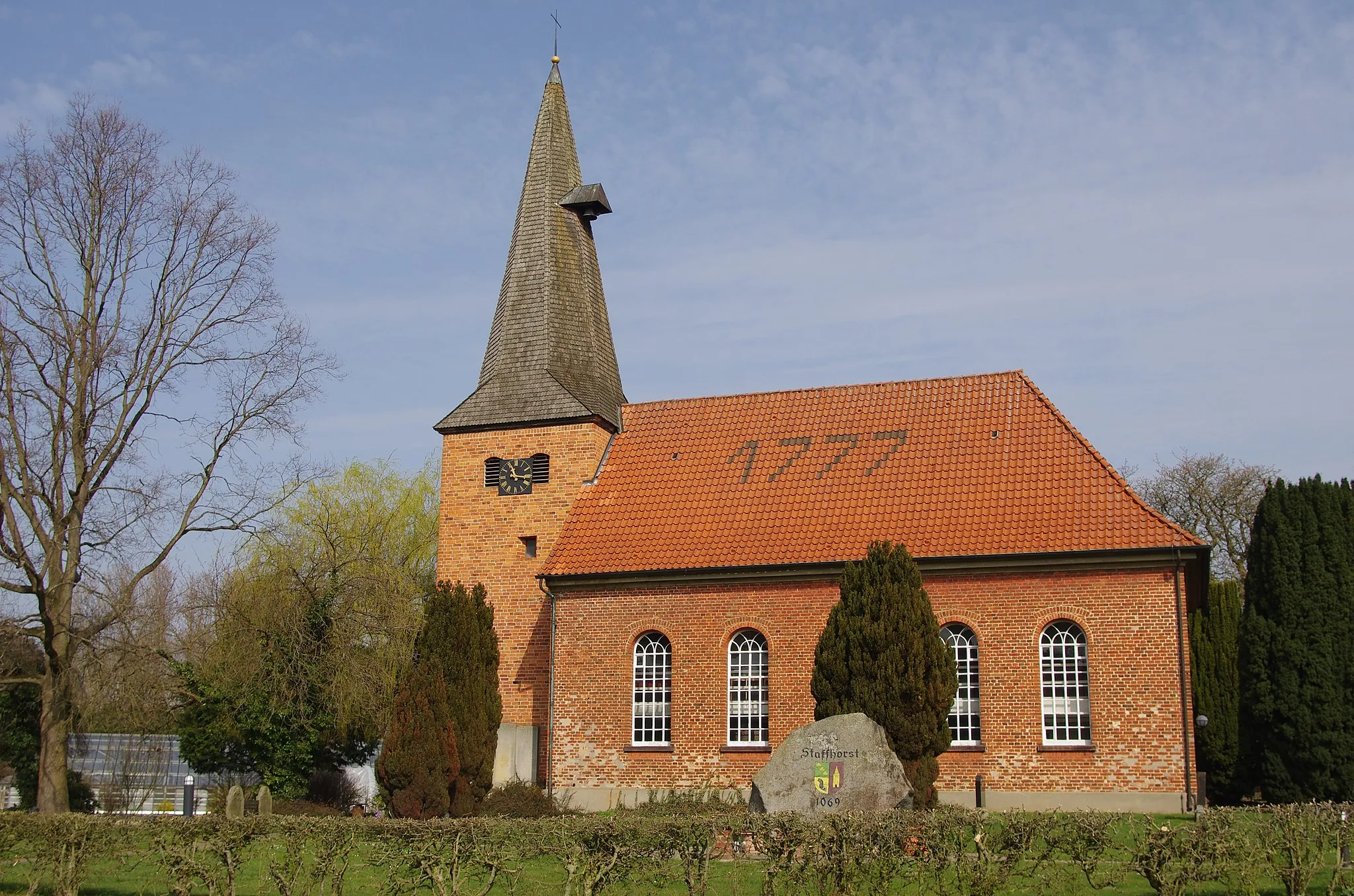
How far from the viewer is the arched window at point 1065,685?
20.2 meters

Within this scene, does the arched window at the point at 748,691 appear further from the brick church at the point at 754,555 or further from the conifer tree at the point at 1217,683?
the conifer tree at the point at 1217,683

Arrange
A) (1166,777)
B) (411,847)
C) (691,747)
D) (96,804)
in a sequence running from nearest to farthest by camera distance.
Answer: (411,847) → (1166,777) → (691,747) → (96,804)

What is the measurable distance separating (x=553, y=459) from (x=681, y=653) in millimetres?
5134

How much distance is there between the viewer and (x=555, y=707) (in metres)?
23.3

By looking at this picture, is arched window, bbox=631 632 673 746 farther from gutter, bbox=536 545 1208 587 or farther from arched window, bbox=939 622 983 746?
arched window, bbox=939 622 983 746

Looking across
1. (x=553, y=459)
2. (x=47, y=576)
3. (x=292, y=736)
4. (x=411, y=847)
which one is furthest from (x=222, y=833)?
(x=553, y=459)

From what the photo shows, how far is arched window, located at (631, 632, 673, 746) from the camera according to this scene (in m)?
22.7

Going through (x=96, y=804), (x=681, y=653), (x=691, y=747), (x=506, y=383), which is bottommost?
(x=96, y=804)

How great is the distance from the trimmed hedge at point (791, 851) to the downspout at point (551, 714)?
11.5 m

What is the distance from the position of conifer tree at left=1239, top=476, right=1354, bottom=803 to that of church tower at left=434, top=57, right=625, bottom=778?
12.6 m

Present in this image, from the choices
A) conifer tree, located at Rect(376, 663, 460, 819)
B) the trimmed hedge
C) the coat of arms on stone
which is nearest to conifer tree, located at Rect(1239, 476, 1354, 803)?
the trimmed hedge

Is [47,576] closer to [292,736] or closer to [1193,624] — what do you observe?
[292,736]

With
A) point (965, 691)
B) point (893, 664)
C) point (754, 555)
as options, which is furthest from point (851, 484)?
point (893, 664)

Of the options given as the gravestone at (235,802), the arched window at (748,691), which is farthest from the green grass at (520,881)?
the arched window at (748,691)
